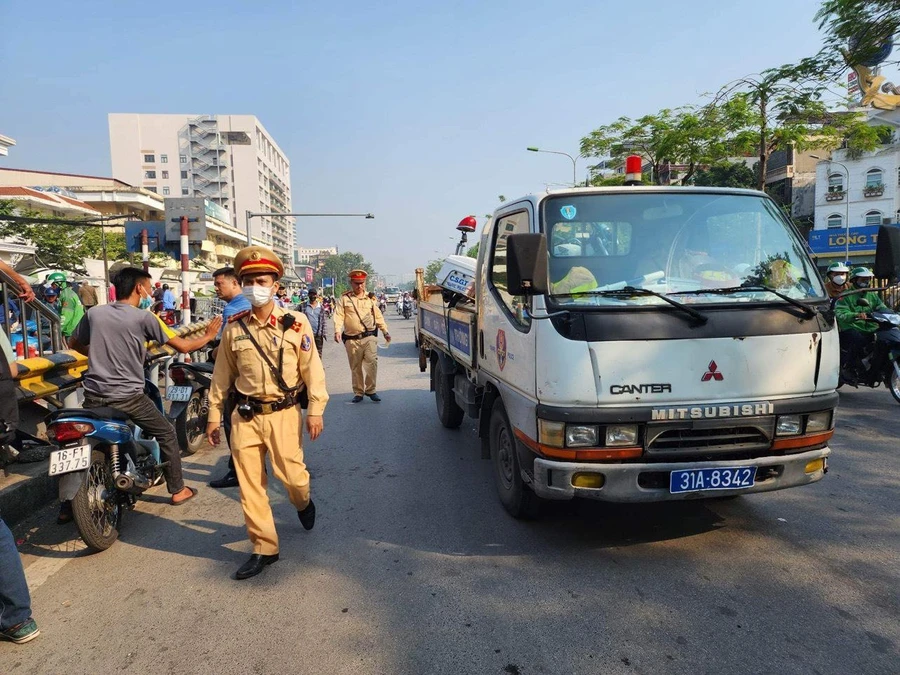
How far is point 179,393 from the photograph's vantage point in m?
5.61

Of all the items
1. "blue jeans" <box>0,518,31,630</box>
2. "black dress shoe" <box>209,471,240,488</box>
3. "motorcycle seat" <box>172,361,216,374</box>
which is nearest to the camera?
"blue jeans" <box>0,518,31,630</box>

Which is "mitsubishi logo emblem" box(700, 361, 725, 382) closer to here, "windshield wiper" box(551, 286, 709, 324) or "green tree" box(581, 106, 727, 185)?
"windshield wiper" box(551, 286, 709, 324)

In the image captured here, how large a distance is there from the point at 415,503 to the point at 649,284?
90.3 inches

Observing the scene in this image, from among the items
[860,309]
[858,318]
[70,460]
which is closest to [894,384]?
[858,318]

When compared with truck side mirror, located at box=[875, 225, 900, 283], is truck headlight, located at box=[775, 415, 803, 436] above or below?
below

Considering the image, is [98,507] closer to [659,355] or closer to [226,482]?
[226,482]

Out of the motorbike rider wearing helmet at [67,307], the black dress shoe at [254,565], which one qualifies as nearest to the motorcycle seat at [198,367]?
the black dress shoe at [254,565]

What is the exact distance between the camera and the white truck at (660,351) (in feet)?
10.7

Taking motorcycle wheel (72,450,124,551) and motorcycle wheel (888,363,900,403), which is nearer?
motorcycle wheel (72,450,124,551)

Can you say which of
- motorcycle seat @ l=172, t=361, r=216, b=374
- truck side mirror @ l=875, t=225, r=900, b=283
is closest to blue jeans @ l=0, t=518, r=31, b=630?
motorcycle seat @ l=172, t=361, r=216, b=374

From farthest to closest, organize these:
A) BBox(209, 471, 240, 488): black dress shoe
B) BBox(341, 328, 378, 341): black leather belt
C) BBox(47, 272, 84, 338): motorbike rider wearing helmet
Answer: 1. BBox(47, 272, 84, 338): motorbike rider wearing helmet
2. BBox(341, 328, 378, 341): black leather belt
3. BBox(209, 471, 240, 488): black dress shoe

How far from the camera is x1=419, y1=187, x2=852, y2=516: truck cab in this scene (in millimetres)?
3260

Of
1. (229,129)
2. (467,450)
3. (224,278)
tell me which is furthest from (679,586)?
(229,129)

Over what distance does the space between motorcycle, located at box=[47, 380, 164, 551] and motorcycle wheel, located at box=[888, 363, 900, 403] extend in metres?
8.08
